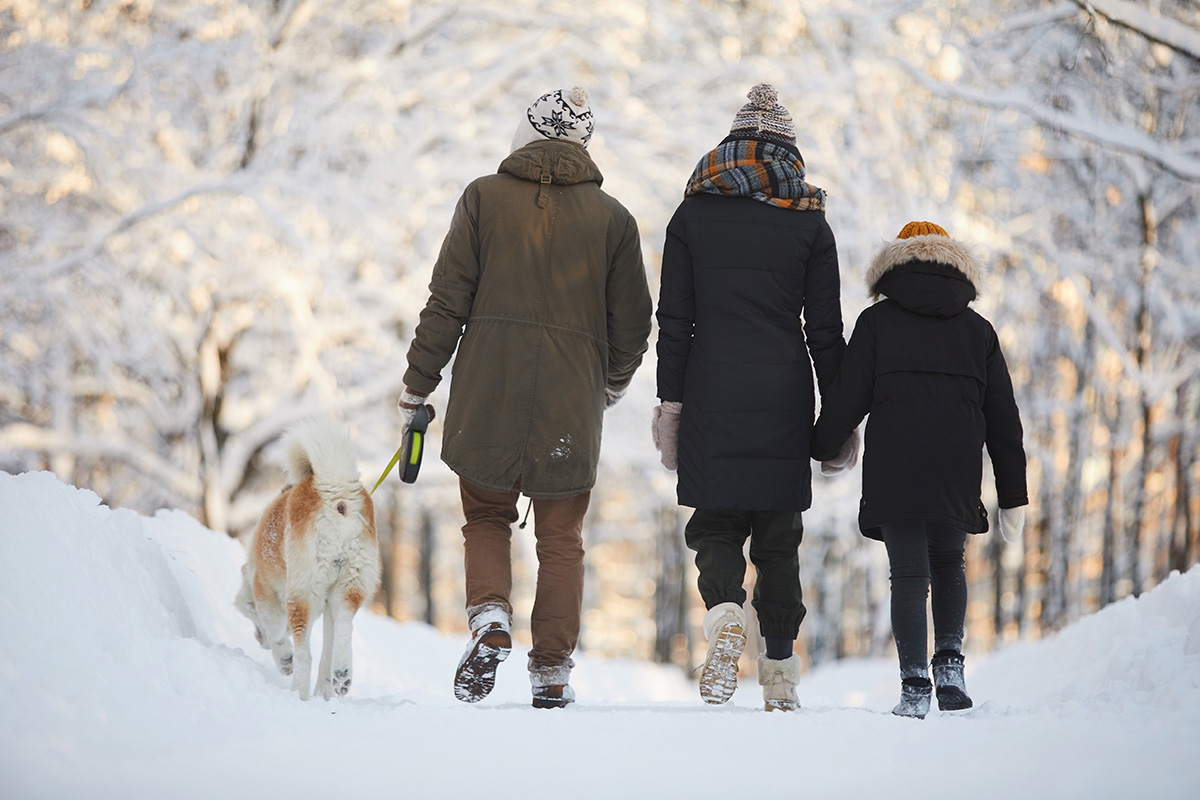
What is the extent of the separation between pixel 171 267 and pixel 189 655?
31.9 ft

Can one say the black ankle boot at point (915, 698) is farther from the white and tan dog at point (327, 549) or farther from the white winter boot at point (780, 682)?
the white and tan dog at point (327, 549)

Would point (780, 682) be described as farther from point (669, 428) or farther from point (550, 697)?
point (669, 428)

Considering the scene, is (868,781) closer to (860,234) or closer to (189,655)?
(189,655)

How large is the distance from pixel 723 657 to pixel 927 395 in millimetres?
1233

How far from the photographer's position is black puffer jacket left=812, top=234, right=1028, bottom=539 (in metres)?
3.95

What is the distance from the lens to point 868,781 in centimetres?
304

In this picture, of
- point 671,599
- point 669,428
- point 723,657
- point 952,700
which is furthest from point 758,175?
point 671,599

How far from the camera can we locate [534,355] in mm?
4180

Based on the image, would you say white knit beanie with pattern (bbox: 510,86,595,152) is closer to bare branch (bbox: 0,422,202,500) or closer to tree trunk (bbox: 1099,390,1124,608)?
bare branch (bbox: 0,422,202,500)

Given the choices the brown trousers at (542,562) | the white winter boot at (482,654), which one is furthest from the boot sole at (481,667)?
the brown trousers at (542,562)

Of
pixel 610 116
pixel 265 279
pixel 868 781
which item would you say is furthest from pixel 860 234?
pixel 868 781

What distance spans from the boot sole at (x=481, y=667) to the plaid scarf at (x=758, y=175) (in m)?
1.94

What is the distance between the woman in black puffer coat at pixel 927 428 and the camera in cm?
395

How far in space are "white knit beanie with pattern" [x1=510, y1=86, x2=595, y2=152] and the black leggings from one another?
198cm
